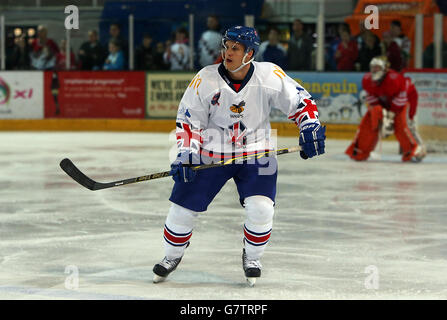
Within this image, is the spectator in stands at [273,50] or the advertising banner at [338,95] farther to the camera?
the advertising banner at [338,95]

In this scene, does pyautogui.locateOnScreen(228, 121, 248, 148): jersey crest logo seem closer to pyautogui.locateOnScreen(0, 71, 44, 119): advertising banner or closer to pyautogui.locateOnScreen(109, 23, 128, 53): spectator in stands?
pyautogui.locateOnScreen(109, 23, 128, 53): spectator in stands

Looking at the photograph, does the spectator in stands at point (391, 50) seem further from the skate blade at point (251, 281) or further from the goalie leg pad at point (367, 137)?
the skate blade at point (251, 281)

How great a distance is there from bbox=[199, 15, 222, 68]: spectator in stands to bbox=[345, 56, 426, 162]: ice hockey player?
3008 mm

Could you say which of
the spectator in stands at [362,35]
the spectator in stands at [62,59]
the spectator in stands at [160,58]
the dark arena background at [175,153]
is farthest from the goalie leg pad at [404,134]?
the spectator in stands at [62,59]

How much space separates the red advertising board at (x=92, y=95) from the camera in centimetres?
1411

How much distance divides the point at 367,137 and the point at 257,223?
246 inches

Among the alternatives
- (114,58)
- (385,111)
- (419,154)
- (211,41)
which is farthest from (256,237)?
(114,58)

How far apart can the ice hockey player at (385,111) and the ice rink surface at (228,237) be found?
0.58 metres

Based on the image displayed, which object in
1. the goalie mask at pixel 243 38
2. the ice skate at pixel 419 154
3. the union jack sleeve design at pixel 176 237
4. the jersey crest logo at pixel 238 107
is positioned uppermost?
the goalie mask at pixel 243 38

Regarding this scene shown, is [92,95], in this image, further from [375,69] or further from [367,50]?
[375,69]

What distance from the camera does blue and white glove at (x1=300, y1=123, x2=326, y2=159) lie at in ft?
14.1

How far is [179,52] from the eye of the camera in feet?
44.6

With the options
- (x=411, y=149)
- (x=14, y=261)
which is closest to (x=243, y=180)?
(x=14, y=261)
